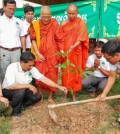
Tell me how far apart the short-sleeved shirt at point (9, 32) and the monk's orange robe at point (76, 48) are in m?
0.82

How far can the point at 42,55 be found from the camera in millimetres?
5566

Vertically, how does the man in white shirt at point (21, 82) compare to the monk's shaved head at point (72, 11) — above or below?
below

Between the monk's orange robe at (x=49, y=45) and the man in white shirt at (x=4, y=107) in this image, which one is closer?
the man in white shirt at (x=4, y=107)

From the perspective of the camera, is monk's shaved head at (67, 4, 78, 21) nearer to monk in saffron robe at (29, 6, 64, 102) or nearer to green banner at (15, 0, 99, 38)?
monk in saffron robe at (29, 6, 64, 102)

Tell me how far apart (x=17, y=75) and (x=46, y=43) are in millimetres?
816

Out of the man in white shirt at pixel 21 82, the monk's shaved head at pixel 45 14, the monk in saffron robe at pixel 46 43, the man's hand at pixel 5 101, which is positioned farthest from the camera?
the monk in saffron robe at pixel 46 43

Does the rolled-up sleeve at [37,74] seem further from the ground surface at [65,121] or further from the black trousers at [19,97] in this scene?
the ground surface at [65,121]

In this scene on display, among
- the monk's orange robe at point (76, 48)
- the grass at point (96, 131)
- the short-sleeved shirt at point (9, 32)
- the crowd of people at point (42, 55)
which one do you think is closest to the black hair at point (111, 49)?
the crowd of people at point (42, 55)

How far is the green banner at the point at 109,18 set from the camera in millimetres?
8195

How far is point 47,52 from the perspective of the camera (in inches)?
218

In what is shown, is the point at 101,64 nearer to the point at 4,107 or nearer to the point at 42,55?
the point at 42,55

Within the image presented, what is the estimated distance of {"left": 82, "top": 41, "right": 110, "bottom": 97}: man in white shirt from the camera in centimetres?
577

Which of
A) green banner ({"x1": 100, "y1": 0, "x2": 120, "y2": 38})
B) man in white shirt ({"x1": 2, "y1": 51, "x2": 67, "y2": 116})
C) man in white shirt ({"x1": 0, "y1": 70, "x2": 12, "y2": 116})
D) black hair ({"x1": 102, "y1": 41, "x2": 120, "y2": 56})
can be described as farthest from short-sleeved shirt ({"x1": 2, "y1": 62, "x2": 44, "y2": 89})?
green banner ({"x1": 100, "y1": 0, "x2": 120, "y2": 38})

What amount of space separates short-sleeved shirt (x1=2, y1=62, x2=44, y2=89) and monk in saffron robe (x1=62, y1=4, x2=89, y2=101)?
64cm
